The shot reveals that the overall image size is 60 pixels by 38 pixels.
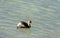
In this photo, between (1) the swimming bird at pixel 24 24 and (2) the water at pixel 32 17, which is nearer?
(2) the water at pixel 32 17

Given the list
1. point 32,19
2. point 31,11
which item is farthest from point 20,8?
point 32,19

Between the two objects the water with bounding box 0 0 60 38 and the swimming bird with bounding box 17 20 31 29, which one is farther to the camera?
the swimming bird with bounding box 17 20 31 29

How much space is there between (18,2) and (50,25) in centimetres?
586

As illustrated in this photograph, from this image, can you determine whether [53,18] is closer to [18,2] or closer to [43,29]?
[43,29]

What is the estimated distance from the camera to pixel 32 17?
23.9 meters

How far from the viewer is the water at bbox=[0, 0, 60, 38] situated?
20.7 m

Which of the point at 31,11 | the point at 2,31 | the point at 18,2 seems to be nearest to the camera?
the point at 2,31

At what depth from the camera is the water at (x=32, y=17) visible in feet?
68.0

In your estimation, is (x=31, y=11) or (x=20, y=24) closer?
(x=20, y=24)

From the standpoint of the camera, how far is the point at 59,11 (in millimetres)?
25641

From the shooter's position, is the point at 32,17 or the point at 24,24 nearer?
the point at 24,24

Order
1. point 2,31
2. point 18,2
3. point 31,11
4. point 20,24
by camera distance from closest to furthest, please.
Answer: point 2,31
point 20,24
point 31,11
point 18,2

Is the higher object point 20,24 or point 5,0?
point 5,0

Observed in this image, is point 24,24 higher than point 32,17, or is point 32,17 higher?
point 32,17
